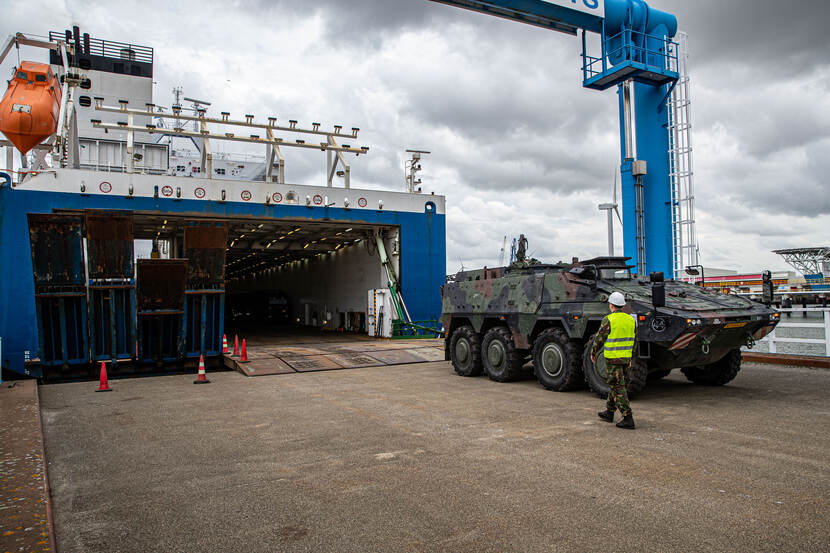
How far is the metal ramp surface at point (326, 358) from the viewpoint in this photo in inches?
539

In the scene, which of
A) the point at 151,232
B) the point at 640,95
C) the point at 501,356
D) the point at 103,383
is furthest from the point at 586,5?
the point at 151,232

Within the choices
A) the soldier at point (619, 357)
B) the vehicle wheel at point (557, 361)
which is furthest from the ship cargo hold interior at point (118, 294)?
the soldier at point (619, 357)

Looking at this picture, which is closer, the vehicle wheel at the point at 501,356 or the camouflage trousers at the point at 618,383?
the camouflage trousers at the point at 618,383

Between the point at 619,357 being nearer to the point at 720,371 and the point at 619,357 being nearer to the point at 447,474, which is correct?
the point at 447,474

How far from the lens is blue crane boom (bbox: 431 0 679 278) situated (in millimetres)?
17359

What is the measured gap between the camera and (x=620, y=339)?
6801 millimetres

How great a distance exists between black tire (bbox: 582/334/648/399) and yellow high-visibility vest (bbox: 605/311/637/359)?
4.66 ft

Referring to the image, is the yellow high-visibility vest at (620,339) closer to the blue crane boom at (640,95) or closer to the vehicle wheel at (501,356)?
the vehicle wheel at (501,356)

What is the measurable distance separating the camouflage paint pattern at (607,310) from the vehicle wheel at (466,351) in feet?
0.88

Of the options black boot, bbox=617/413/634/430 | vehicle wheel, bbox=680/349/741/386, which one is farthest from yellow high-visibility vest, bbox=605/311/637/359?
vehicle wheel, bbox=680/349/741/386

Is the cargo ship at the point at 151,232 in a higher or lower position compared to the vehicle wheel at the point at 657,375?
higher

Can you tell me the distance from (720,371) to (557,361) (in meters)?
2.65

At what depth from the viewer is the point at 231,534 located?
385 centimetres

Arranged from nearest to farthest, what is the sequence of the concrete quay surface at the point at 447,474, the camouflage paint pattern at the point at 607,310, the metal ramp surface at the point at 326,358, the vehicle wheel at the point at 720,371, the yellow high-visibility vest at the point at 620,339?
the concrete quay surface at the point at 447,474 → the yellow high-visibility vest at the point at 620,339 → the camouflage paint pattern at the point at 607,310 → the vehicle wheel at the point at 720,371 → the metal ramp surface at the point at 326,358
